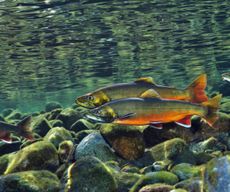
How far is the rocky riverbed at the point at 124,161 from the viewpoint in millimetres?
5867

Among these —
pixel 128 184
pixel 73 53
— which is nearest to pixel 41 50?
pixel 73 53

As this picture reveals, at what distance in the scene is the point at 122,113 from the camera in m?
5.86

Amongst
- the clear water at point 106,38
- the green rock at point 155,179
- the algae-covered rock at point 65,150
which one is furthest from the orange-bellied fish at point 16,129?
the clear water at point 106,38

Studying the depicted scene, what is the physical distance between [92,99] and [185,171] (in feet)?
7.83

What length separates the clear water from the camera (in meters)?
15.3

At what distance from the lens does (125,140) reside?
789 cm

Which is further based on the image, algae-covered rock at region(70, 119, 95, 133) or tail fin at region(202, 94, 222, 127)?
algae-covered rock at region(70, 119, 95, 133)

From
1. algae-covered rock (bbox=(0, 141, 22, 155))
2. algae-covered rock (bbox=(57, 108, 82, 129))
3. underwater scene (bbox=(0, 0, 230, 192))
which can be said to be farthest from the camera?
algae-covered rock (bbox=(57, 108, 82, 129))

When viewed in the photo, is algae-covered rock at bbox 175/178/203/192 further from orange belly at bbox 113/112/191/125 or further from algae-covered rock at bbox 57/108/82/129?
algae-covered rock at bbox 57/108/82/129

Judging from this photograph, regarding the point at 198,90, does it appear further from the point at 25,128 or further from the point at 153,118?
the point at 25,128

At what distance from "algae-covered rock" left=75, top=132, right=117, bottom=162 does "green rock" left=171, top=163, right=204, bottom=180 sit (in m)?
1.89

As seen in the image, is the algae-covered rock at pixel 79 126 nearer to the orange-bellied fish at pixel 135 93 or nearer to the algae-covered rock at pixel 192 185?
the orange-bellied fish at pixel 135 93

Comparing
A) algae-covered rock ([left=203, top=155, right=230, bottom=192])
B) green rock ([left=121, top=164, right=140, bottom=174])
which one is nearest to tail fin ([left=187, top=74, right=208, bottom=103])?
algae-covered rock ([left=203, top=155, right=230, bottom=192])

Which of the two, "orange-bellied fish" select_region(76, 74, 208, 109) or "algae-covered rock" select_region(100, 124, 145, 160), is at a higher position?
"orange-bellied fish" select_region(76, 74, 208, 109)
